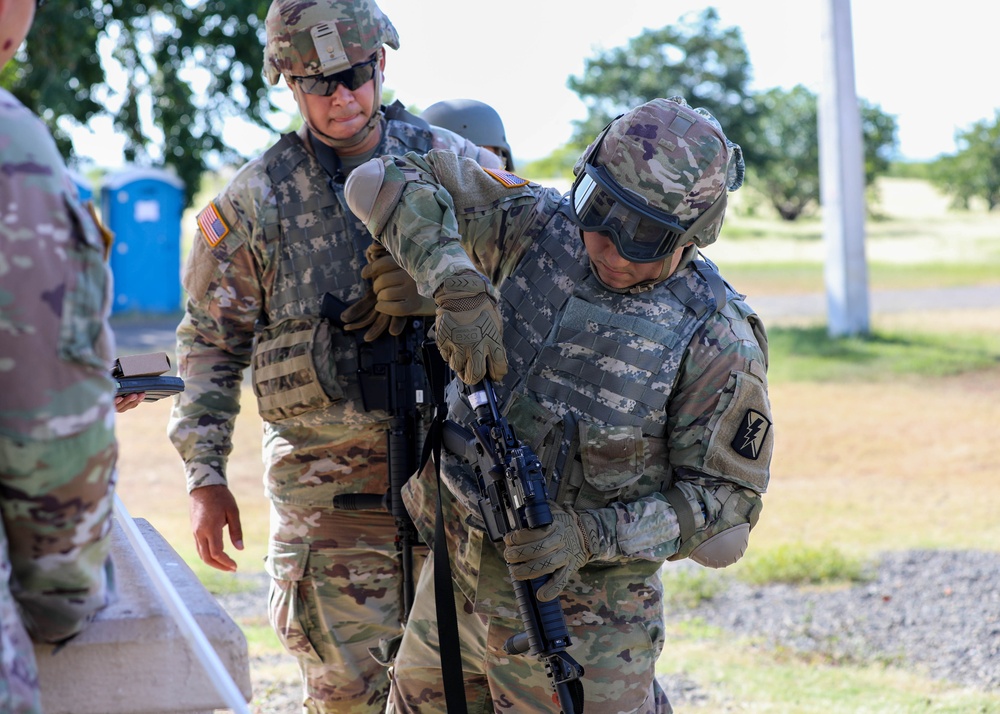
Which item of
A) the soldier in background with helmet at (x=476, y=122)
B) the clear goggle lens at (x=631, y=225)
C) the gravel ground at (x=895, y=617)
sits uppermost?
the soldier in background with helmet at (x=476, y=122)

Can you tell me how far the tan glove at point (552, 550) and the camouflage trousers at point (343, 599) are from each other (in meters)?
0.91

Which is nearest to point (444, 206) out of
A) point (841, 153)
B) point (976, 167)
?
point (841, 153)

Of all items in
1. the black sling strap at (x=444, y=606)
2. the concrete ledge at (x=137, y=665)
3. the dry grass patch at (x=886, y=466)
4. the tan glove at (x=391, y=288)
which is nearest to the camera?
the concrete ledge at (x=137, y=665)

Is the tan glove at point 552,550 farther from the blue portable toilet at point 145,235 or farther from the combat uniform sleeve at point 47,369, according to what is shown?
the blue portable toilet at point 145,235

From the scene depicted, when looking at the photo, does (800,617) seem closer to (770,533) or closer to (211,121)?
(770,533)

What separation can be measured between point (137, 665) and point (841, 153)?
12491 millimetres

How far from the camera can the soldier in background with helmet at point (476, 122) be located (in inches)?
162

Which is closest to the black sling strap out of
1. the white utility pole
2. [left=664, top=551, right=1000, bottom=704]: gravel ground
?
[left=664, top=551, right=1000, bottom=704]: gravel ground

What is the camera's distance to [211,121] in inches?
640

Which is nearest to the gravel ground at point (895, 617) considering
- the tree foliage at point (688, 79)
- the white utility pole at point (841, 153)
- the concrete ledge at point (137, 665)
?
the concrete ledge at point (137, 665)

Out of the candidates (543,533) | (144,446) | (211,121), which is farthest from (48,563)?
(211,121)

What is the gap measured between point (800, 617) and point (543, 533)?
3531 millimetres

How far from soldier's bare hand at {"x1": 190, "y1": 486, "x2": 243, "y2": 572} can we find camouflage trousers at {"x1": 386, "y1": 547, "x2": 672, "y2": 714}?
74cm

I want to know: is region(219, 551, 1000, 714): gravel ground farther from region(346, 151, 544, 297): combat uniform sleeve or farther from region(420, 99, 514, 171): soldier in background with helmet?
region(346, 151, 544, 297): combat uniform sleeve
